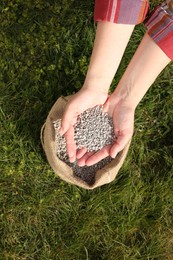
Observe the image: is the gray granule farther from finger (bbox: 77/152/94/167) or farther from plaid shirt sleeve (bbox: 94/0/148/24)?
plaid shirt sleeve (bbox: 94/0/148/24)

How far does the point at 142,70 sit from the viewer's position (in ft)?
6.40

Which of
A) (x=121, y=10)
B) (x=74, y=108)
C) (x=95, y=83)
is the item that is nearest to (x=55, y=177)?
(x=74, y=108)

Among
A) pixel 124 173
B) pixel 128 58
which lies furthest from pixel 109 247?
pixel 128 58

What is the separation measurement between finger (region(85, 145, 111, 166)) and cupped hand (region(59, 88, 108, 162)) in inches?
3.3

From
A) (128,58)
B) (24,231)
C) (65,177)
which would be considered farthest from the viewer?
(128,58)

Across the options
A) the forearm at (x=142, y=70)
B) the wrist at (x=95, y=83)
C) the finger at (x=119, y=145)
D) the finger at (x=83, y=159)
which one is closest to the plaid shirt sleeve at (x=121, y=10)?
the forearm at (x=142, y=70)

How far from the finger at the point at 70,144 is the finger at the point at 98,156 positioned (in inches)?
3.3

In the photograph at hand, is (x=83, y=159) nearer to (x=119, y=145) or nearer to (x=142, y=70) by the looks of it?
(x=119, y=145)

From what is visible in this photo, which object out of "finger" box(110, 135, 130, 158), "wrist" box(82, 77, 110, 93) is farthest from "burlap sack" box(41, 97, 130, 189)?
"wrist" box(82, 77, 110, 93)

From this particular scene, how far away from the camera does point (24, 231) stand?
2.20m

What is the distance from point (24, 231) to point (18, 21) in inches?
47.8

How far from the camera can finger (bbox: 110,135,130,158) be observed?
1950 mm

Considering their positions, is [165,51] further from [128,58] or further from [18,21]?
[18,21]

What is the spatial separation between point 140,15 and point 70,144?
2.34 ft
